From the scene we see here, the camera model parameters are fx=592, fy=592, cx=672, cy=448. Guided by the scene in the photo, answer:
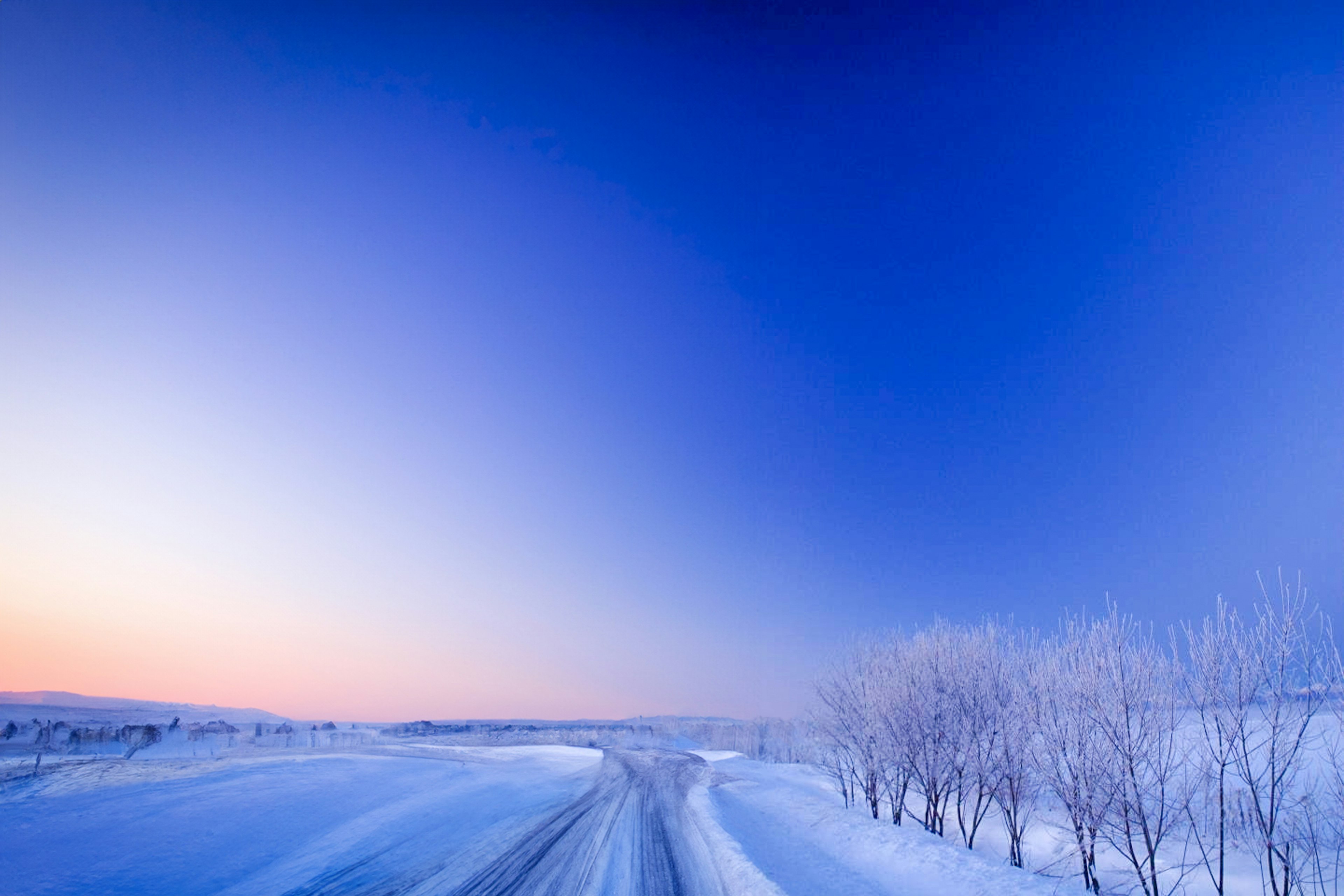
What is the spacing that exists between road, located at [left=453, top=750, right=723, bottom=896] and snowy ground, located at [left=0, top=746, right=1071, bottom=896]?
0.08 metres

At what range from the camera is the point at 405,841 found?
1628 cm

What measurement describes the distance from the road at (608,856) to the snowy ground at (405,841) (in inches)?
3.1

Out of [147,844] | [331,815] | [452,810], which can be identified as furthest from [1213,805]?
[147,844]

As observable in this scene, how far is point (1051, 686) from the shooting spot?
689 inches

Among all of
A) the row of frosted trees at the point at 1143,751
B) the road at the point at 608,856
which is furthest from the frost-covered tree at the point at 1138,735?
the road at the point at 608,856

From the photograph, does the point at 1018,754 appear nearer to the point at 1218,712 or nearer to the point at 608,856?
the point at 1218,712

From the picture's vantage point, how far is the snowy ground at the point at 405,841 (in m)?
12.5

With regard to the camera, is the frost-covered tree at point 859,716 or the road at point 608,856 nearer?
the road at point 608,856

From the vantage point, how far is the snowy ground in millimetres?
12484

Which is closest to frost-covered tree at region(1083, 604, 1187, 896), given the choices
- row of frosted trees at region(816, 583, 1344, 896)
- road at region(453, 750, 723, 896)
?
row of frosted trees at region(816, 583, 1344, 896)

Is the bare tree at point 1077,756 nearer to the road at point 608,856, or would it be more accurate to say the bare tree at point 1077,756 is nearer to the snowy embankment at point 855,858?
the snowy embankment at point 855,858

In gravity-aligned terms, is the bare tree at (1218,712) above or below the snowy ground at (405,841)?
above

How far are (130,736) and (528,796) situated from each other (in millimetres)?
47017

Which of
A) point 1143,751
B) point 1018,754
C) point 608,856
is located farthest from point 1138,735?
point 608,856
